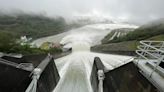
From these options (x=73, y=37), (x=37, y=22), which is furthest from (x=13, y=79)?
(x=37, y=22)

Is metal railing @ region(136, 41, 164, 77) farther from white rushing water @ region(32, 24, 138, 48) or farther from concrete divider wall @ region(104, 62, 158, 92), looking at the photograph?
white rushing water @ region(32, 24, 138, 48)

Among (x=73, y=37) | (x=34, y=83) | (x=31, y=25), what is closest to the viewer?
(x=34, y=83)

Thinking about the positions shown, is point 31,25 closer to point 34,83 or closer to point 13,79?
point 34,83

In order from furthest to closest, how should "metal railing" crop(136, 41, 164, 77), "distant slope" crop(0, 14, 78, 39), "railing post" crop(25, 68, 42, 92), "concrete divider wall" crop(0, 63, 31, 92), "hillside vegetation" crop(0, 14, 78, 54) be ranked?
"distant slope" crop(0, 14, 78, 39) < "hillside vegetation" crop(0, 14, 78, 54) < "railing post" crop(25, 68, 42, 92) < "concrete divider wall" crop(0, 63, 31, 92) < "metal railing" crop(136, 41, 164, 77)

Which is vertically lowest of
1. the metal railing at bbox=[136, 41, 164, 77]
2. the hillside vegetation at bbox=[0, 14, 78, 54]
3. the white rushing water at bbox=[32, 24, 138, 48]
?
the white rushing water at bbox=[32, 24, 138, 48]

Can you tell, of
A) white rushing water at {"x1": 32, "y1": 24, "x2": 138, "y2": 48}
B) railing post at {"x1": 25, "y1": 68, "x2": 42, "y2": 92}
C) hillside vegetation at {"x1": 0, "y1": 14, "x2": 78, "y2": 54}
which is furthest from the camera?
hillside vegetation at {"x1": 0, "y1": 14, "x2": 78, "y2": 54}

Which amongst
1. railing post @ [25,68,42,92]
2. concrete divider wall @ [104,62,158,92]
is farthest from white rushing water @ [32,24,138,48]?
concrete divider wall @ [104,62,158,92]

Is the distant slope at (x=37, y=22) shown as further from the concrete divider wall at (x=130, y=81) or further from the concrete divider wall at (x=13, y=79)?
the concrete divider wall at (x=130, y=81)

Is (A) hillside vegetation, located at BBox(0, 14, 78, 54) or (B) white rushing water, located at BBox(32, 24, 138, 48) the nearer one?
(B) white rushing water, located at BBox(32, 24, 138, 48)

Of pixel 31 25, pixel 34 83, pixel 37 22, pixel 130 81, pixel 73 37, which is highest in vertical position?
pixel 130 81

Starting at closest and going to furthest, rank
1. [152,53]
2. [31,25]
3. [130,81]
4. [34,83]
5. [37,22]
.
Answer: [130,81], [34,83], [152,53], [31,25], [37,22]

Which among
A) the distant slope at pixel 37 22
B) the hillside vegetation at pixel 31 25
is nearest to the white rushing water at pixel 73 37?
the hillside vegetation at pixel 31 25

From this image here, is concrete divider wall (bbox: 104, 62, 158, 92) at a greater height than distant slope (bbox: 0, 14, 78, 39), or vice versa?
concrete divider wall (bbox: 104, 62, 158, 92)
